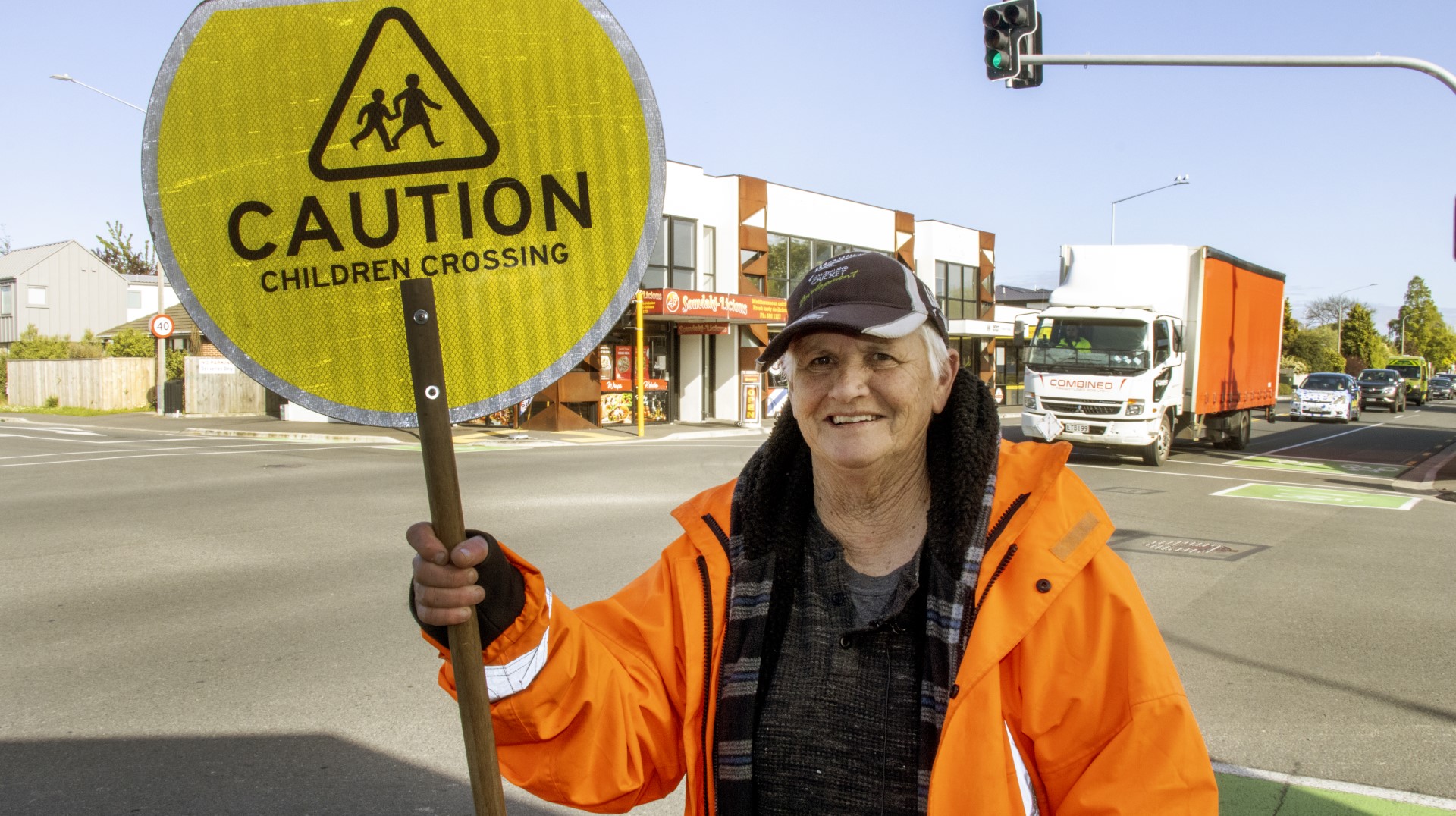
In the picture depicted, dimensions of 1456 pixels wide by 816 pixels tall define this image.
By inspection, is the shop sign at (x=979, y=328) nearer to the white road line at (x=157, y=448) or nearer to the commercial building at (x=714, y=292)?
the commercial building at (x=714, y=292)

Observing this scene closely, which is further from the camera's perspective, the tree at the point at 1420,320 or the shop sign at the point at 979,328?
the tree at the point at 1420,320

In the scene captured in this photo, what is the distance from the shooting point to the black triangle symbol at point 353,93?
1585mm

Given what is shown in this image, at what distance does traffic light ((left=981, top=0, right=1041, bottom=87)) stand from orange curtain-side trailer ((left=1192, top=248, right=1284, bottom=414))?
7660 mm

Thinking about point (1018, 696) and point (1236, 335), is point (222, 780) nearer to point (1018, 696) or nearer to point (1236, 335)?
point (1018, 696)

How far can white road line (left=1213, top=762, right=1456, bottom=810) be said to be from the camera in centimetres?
396

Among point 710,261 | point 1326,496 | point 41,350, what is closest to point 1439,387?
point 710,261

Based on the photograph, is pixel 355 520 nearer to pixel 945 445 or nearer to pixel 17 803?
pixel 17 803

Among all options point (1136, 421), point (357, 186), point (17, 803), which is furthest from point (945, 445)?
point (1136, 421)

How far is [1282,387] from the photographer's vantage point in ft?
212

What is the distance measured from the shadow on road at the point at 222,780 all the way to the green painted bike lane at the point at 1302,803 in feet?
8.92

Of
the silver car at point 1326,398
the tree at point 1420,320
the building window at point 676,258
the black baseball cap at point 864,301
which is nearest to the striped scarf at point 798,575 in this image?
the black baseball cap at point 864,301

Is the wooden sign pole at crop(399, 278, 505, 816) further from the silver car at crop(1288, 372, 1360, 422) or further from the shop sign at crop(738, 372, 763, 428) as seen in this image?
the silver car at crop(1288, 372, 1360, 422)

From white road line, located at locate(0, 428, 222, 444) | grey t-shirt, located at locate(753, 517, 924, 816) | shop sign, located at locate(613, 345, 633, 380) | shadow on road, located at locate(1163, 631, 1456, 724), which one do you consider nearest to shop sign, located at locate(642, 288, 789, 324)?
shop sign, located at locate(613, 345, 633, 380)

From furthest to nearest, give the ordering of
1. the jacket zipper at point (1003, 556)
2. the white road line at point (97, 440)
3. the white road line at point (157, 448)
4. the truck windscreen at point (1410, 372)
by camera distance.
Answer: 1. the truck windscreen at point (1410, 372)
2. the white road line at point (97, 440)
3. the white road line at point (157, 448)
4. the jacket zipper at point (1003, 556)
